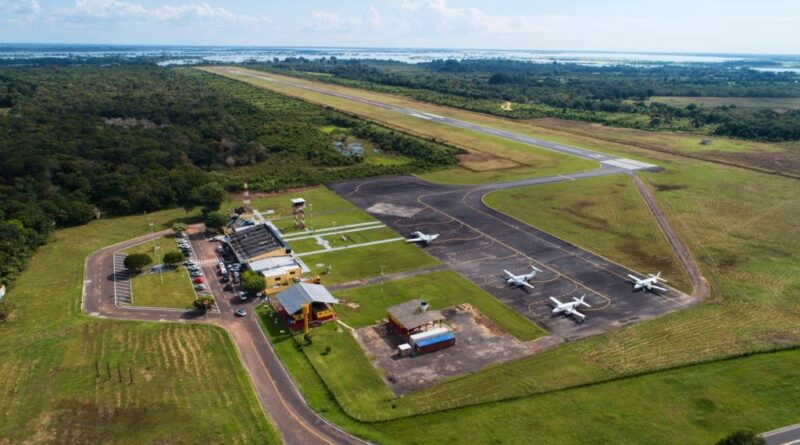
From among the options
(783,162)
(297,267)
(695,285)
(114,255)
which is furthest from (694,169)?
(114,255)

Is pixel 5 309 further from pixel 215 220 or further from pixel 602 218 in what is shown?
pixel 602 218

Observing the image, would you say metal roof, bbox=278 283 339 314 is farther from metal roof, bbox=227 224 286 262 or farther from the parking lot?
the parking lot

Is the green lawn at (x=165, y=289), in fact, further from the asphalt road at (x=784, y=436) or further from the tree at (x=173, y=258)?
the asphalt road at (x=784, y=436)

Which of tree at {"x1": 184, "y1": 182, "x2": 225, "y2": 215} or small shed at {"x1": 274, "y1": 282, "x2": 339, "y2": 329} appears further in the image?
tree at {"x1": 184, "y1": 182, "x2": 225, "y2": 215}

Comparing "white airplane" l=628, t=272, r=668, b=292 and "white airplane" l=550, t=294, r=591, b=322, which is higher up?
"white airplane" l=628, t=272, r=668, b=292

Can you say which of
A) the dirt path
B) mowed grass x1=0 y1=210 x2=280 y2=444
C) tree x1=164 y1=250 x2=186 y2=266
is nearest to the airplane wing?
the dirt path

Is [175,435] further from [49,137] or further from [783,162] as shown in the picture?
[783,162]

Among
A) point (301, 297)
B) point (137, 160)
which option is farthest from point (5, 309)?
point (137, 160)
